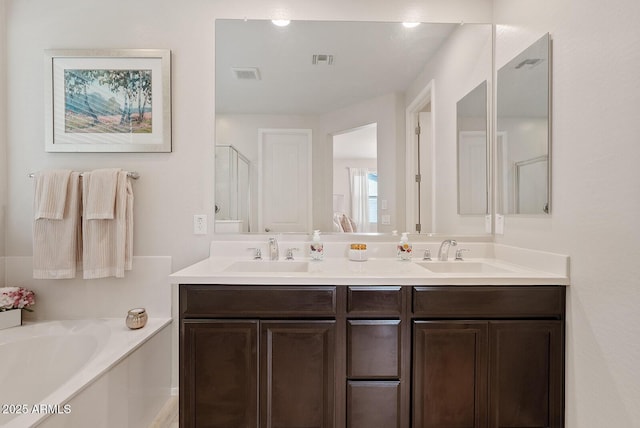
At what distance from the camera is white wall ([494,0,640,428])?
1013 millimetres

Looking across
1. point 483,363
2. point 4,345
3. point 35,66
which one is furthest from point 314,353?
point 35,66

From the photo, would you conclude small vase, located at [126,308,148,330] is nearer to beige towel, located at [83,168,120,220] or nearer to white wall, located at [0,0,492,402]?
white wall, located at [0,0,492,402]

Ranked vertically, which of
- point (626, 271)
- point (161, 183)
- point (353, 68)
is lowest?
point (626, 271)

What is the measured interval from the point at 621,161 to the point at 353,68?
1.33 metres

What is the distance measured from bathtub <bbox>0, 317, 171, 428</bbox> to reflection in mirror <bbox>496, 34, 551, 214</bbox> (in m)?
2.05

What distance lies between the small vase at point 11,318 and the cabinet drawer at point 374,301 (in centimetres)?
186

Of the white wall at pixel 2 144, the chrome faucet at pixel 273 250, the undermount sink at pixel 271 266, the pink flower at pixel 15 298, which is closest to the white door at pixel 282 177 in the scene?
the chrome faucet at pixel 273 250

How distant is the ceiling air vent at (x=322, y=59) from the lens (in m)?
1.81

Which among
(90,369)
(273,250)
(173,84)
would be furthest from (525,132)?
(90,369)

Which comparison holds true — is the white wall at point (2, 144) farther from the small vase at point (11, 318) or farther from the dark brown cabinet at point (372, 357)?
the dark brown cabinet at point (372, 357)

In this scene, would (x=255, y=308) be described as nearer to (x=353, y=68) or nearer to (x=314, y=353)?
(x=314, y=353)

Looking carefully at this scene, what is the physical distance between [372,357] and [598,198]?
1050 millimetres

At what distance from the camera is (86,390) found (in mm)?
1167

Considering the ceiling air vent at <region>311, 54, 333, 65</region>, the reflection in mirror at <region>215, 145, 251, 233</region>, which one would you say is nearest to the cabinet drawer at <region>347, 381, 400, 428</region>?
the reflection in mirror at <region>215, 145, 251, 233</region>
